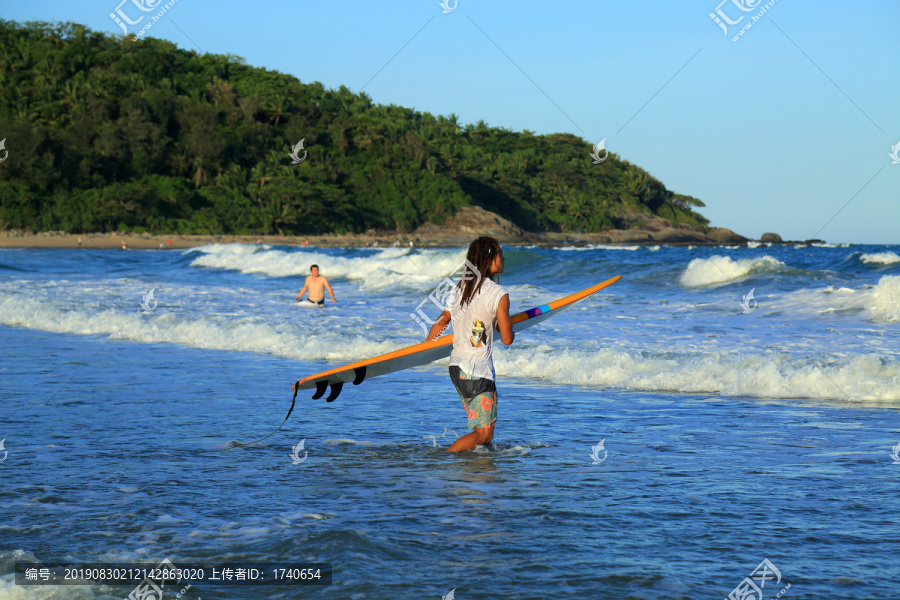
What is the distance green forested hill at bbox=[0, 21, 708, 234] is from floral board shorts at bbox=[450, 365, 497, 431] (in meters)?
69.6

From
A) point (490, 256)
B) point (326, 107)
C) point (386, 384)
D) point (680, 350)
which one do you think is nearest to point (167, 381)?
point (386, 384)

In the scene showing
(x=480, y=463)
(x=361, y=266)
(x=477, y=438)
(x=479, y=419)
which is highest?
(x=361, y=266)

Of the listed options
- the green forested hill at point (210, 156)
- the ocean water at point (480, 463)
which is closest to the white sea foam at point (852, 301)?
the ocean water at point (480, 463)

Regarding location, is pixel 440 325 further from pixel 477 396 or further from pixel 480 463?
pixel 480 463

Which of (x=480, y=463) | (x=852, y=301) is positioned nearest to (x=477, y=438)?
(x=480, y=463)

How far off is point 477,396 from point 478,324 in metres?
0.51

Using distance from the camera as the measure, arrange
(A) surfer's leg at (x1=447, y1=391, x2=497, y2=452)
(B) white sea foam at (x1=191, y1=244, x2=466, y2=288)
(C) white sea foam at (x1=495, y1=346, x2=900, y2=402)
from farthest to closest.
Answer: (B) white sea foam at (x1=191, y1=244, x2=466, y2=288), (C) white sea foam at (x1=495, y1=346, x2=900, y2=402), (A) surfer's leg at (x1=447, y1=391, x2=497, y2=452)

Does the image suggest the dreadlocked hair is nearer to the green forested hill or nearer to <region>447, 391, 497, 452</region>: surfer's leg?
<region>447, 391, 497, 452</region>: surfer's leg

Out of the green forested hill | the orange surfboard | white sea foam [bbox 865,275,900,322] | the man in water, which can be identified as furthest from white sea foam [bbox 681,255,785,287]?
the green forested hill

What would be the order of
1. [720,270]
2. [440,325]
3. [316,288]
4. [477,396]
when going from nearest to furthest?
1. [477,396]
2. [440,325]
3. [316,288]
4. [720,270]

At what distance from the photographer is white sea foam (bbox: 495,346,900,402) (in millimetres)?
8055

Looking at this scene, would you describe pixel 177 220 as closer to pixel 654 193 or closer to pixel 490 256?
pixel 490 256

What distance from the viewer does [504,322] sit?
518 cm

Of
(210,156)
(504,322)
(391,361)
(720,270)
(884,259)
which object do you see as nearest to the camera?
(504,322)
